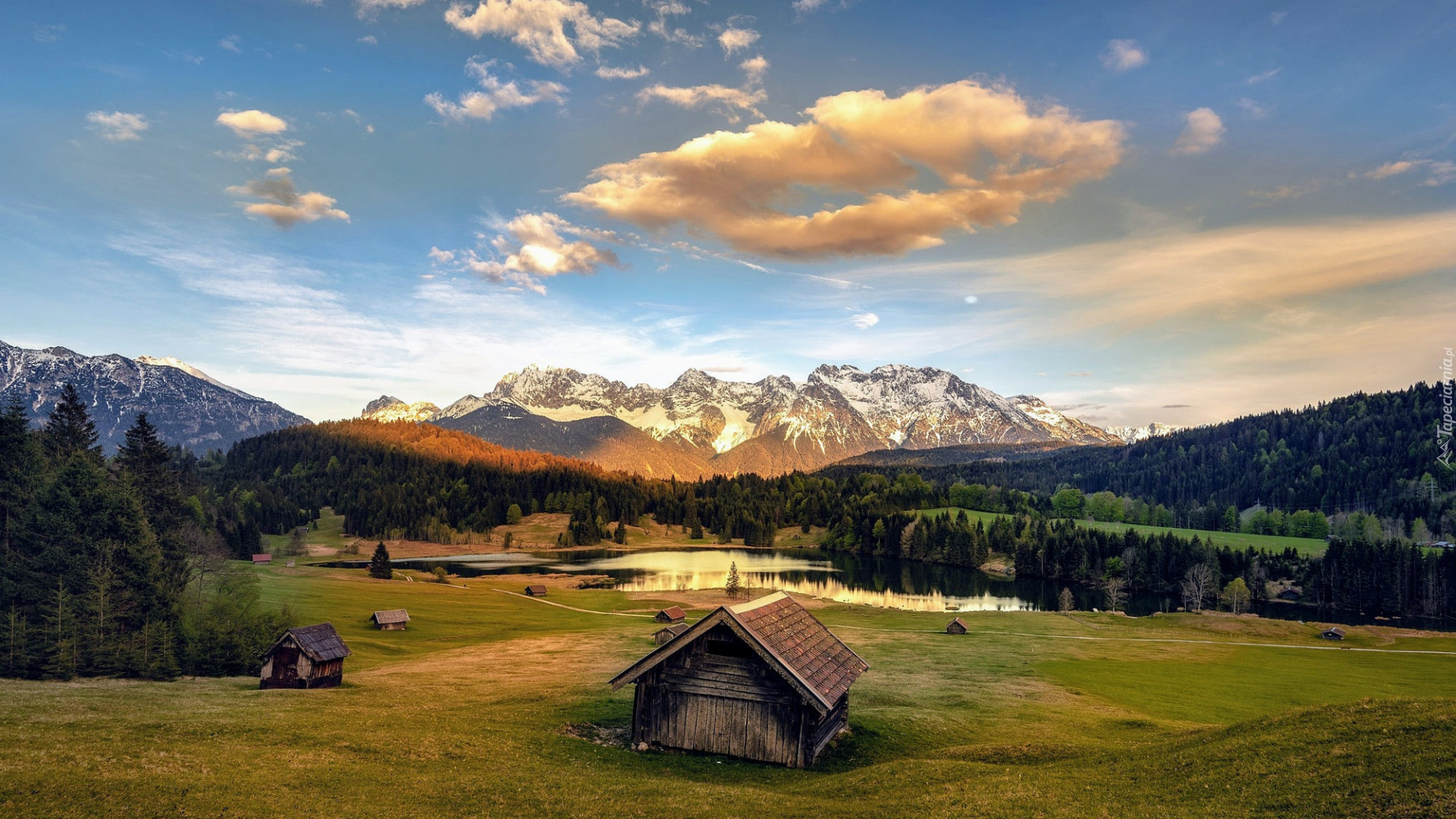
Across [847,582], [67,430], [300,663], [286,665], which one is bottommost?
[847,582]

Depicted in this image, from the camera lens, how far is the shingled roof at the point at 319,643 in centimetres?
4822

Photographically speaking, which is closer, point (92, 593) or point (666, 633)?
point (92, 593)

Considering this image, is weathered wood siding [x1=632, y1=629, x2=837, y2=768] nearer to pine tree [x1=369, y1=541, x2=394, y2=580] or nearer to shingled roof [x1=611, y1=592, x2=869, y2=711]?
shingled roof [x1=611, y1=592, x2=869, y2=711]

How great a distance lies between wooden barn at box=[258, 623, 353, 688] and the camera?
48062mm

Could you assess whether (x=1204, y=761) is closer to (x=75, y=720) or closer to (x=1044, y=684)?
(x=1044, y=684)

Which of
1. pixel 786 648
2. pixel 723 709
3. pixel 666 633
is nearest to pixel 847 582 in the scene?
pixel 666 633

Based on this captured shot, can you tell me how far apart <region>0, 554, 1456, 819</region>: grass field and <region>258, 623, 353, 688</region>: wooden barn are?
2968 millimetres

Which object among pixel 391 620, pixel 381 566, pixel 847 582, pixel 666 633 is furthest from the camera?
pixel 847 582

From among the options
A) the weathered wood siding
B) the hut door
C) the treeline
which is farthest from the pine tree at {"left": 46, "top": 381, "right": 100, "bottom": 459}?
the weathered wood siding

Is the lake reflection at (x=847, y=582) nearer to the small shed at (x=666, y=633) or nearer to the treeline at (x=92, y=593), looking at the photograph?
the small shed at (x=666, y=633)

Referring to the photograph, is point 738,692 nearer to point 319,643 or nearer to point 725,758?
point 725,758

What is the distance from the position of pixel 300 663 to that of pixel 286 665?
1.28 m

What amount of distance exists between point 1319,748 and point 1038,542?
188 m

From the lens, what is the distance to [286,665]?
48.7 metres
